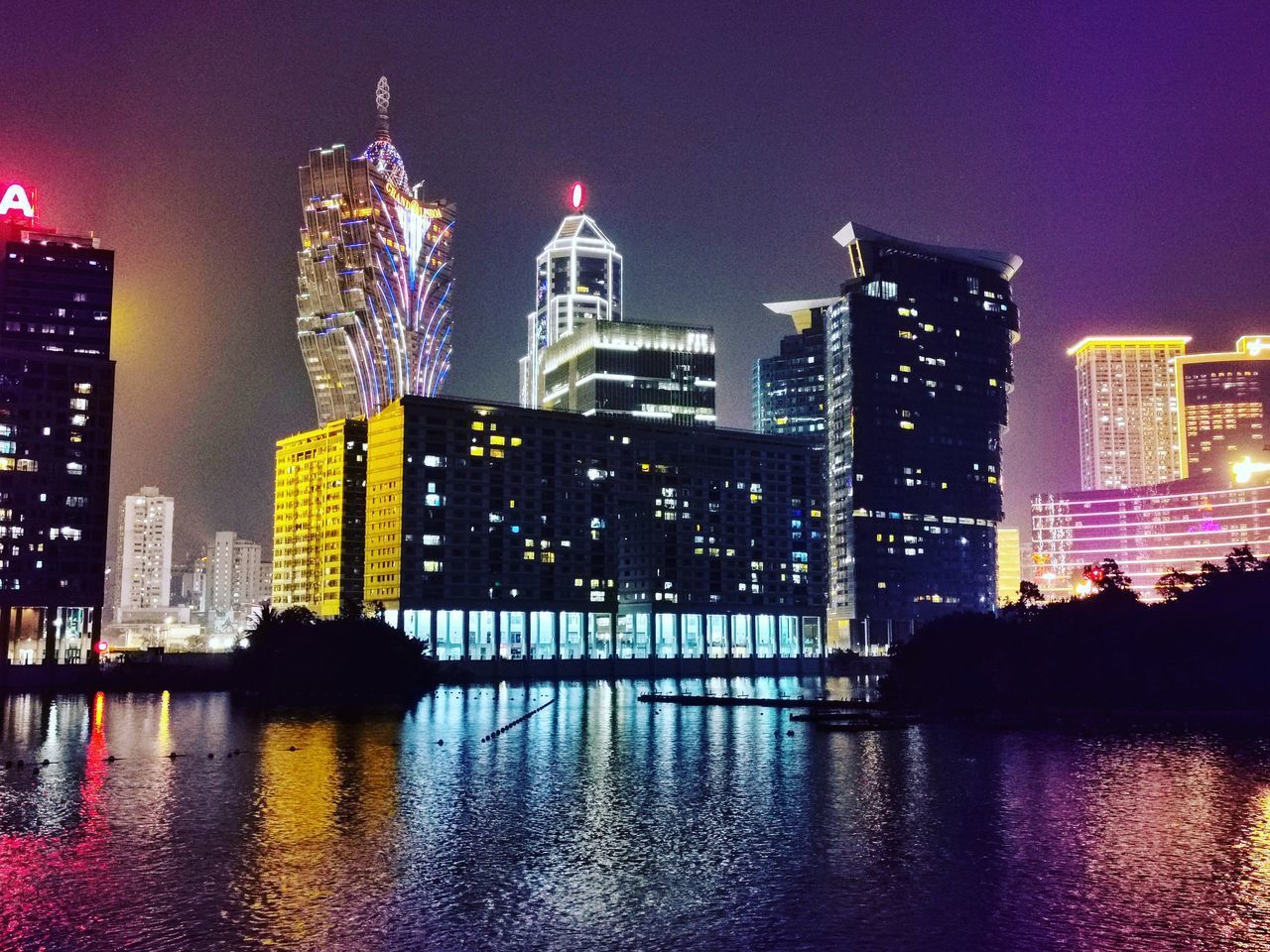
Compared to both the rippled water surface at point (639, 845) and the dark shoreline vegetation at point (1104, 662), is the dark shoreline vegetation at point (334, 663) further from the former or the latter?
the dark shoreline vegetation at point (1104, 662)

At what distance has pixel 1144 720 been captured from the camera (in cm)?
13175

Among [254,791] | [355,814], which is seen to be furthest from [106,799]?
[355,814]

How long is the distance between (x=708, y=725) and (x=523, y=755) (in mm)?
35646

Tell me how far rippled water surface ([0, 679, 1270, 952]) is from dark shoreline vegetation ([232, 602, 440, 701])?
221 feet

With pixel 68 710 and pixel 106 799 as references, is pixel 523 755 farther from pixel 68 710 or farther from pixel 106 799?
pixel 68 710

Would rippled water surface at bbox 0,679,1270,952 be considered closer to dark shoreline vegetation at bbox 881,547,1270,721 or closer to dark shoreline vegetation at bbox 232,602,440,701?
dark shoreline vegetation at bbox 881,547,1270,721

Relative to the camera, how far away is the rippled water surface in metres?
44.7

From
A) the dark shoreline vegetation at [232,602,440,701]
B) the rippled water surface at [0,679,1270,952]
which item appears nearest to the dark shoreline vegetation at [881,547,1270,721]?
the rippled water surface at [0,679,1270,952]

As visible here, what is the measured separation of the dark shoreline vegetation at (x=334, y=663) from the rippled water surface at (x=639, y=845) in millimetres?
67470

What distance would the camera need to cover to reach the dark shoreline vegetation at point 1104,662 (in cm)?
14138

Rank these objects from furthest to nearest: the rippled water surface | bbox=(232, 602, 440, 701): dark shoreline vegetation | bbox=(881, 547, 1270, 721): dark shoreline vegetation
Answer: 1. bbox=(232, 602, 440, 701): dark shoreline vegetation
2. bbox=(881, 547, 1270, 721): dark shoreline vegetation
3. the rippled water surface

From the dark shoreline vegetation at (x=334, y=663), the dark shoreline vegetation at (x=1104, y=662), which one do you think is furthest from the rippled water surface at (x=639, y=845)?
the dark shoreline vegetation at (x=334, y=663)

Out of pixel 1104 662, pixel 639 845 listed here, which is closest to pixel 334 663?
pixel 1104 662

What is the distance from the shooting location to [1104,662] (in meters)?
146
